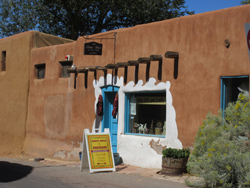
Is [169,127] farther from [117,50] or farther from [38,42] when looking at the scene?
[38,42]

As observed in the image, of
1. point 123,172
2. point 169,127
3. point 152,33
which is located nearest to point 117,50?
point 152,33

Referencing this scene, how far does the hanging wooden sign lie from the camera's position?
11.4 metres

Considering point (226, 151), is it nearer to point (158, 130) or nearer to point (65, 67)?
point (158, 130)

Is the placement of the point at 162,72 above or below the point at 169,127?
above

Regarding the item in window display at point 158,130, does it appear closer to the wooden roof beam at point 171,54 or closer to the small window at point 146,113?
the small window at point 146,113

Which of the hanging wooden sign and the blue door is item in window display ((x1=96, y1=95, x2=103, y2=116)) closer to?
the blue door

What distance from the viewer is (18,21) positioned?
26750mm

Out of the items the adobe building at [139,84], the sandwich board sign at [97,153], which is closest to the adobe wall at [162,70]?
the adobe building at [139,84]

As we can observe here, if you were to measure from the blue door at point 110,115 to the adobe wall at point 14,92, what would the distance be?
15.7ft

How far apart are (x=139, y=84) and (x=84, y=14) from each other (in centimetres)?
1626

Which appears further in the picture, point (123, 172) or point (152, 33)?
point (152, 33)

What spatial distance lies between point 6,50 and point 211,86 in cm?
1086

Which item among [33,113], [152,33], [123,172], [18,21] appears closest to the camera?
[123,172]

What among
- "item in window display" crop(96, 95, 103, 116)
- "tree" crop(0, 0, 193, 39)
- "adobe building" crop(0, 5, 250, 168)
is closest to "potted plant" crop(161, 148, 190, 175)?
"adobe building" crop(0, 5, 250, 168)
